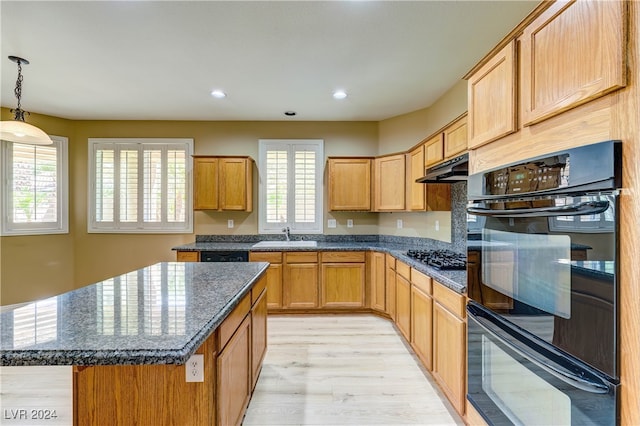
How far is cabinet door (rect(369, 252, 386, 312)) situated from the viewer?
145 inches

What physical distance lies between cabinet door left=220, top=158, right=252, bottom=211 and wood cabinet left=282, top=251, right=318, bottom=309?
113 centimetres

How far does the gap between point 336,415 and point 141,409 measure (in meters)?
1.23

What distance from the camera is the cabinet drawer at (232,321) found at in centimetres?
136

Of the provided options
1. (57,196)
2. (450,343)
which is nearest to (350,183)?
(450,343)

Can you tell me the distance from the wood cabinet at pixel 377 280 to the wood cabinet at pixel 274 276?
1185mm

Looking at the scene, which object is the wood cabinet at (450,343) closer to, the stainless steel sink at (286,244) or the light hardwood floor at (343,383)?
the light hardwood floor at (343,383)

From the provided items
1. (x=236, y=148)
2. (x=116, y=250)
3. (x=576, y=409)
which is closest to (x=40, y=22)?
(x=236, y=148)

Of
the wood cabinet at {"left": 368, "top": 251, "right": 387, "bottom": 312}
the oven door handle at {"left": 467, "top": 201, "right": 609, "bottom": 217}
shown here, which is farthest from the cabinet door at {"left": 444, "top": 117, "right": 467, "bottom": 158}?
the wood cabinet at {"left": 368, "top": 251, "right": 387, "bottom": 312}

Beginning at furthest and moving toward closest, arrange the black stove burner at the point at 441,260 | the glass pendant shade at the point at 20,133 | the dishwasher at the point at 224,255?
the dishwasher at the point at 224,255, the glass pendant shade at the point at 20,133, the black stove burner at the point at 441,260

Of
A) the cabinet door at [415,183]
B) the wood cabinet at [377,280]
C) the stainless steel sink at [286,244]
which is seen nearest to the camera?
the cabinet door at [415,183]

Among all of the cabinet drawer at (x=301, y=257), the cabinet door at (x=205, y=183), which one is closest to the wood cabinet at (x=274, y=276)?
the cabinet drawer at (x=301, y=257)

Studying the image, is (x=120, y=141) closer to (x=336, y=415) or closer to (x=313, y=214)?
(x=313, y=214)

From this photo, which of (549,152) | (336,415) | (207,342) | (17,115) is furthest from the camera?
(17,115)

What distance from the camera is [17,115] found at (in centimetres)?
256
